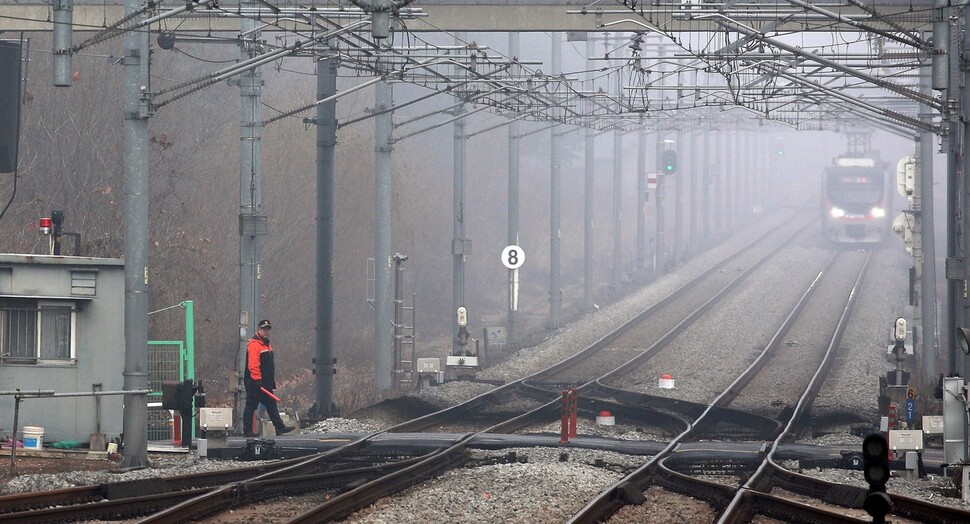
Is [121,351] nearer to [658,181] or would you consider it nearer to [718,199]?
[658,181]

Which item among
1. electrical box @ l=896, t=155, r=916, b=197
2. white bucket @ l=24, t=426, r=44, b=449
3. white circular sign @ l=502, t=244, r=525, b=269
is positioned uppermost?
electrical box @ l=896, t=155, r=916, b=197

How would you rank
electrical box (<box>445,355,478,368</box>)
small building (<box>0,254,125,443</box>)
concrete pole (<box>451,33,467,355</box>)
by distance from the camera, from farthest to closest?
concrete pole (<box>451,33,467,355</box>)
electrical box (<box>445,355,478,368</box>)
small building (<box>0,254,125,443</box>)

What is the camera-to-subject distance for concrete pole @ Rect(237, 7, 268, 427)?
2105 centimetres

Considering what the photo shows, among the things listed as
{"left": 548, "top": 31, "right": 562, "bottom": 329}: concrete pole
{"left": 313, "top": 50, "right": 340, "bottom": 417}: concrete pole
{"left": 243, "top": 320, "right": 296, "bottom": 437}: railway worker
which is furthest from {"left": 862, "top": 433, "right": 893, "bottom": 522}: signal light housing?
{"left": 548, "top": 31, "right": 562, "bottom": 329}: concrete pole

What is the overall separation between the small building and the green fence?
6.55 feet

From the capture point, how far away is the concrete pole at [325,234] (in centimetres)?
2267

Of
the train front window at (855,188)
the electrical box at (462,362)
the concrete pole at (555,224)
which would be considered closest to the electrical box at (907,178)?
the concrete pole at (555,224)

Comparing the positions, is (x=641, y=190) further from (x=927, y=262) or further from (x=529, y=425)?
(x=529, y=425)

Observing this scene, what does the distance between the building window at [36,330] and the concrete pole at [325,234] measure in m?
5.84

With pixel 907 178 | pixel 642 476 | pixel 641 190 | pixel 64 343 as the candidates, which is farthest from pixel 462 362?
pixel 641 190

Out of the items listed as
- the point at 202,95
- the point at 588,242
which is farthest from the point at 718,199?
the point at 202,95

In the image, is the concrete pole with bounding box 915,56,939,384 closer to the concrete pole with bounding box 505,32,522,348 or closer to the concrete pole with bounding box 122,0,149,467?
the concrete pole with bounding box 505,32,522,348

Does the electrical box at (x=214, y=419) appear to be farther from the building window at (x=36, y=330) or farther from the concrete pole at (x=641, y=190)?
the concrete pole at (x=641, y=190)

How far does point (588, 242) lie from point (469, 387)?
18558 mm
